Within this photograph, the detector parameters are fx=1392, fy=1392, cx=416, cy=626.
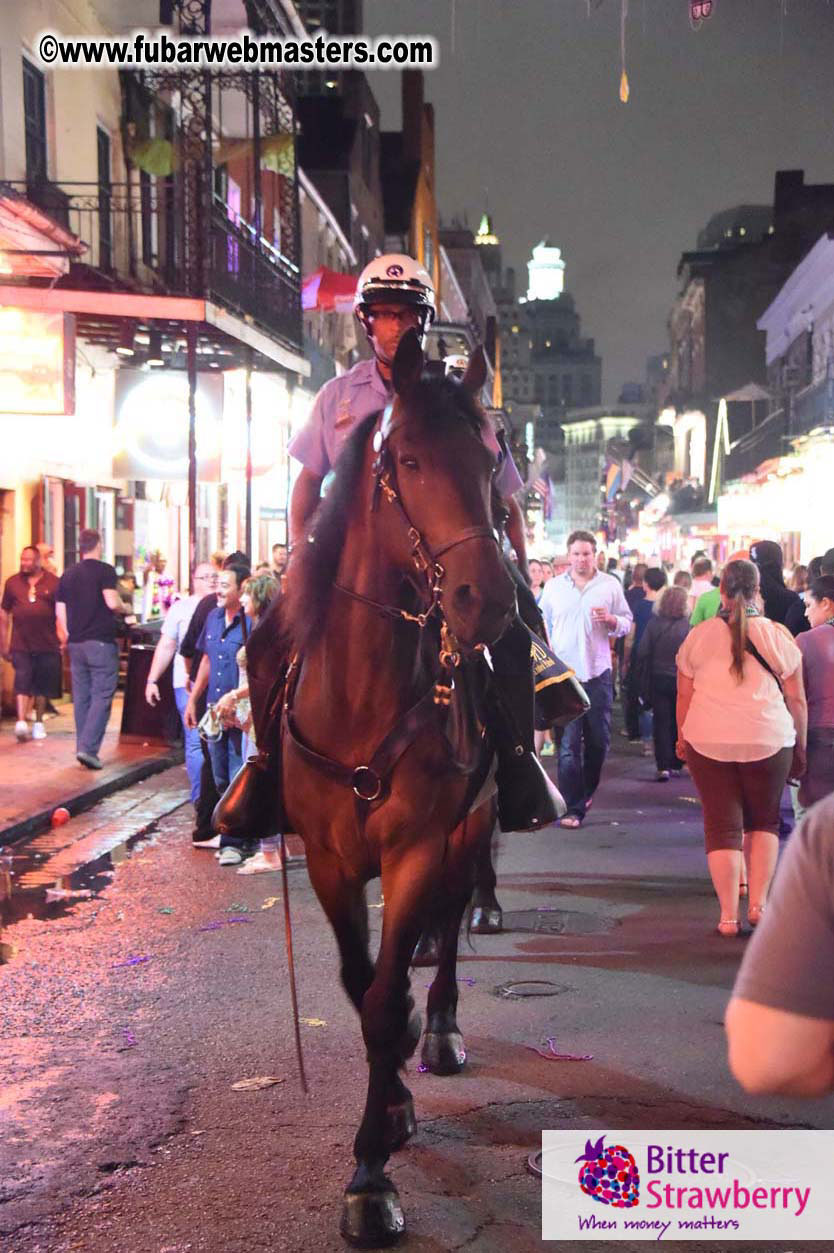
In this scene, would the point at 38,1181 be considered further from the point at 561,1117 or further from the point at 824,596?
the point at 824,596

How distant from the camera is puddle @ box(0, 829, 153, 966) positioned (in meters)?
8.27

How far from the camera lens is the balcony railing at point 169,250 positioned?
58.5ft

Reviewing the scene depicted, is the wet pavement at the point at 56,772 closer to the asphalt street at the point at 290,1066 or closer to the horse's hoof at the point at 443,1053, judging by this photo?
the asphalt street at the point at 290,1066

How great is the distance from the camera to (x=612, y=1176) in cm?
399

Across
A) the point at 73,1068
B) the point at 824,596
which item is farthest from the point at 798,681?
the point at 73,1068

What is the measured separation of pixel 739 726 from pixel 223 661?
4.30 metres

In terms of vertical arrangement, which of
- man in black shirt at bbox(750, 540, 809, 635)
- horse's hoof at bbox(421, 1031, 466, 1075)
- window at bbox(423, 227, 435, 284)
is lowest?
horse's hoof at bbox(421, 1031, 466, 1075)

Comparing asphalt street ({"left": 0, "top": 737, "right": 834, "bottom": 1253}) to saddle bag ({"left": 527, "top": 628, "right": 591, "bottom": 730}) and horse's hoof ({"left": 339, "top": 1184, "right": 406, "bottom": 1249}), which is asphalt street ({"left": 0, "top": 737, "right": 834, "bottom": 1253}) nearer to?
horse's hoof ({"left": 339, "top": 1184, "right": 406, "bottom": 1249})

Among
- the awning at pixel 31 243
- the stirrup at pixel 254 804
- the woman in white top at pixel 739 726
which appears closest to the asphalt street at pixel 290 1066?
the woman in white top at pixel 739 726

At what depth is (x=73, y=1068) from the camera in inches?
219

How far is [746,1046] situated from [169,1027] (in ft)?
14.8

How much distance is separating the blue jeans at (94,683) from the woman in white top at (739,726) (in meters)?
7.91

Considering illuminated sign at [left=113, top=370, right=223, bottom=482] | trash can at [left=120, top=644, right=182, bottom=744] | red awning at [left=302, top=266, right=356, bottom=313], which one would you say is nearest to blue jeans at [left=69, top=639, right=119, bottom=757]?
trash can at [left=120, top=644, right=182, bottom=744]

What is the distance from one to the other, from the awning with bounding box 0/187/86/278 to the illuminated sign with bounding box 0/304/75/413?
625 millimetres
